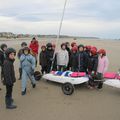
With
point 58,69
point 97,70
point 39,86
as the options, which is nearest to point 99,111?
point 97,70

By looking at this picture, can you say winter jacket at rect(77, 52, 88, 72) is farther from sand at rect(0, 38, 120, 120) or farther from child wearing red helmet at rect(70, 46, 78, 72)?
sand at rect(0, 38, 120, 120)

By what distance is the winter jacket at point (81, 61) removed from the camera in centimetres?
877

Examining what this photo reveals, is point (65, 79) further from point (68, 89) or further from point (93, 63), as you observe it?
point (93, 63)

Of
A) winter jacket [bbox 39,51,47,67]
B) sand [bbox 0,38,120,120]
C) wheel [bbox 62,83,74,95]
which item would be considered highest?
winter jacket [bbox 39,51,47,67]

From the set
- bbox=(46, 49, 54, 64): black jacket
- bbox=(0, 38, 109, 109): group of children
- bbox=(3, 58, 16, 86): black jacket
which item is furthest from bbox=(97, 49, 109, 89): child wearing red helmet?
bbox=(3, 58, 16, 86): black jacket

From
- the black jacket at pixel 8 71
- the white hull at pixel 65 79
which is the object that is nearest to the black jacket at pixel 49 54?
the white hull at pixel 65 79

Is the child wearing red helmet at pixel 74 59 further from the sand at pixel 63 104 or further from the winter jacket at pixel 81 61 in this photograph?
the sand at pixel 63 104

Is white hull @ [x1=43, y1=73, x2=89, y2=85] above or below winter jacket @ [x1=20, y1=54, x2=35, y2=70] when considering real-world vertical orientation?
below

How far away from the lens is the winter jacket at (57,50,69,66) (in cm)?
947

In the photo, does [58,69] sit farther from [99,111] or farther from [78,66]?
[99,111]

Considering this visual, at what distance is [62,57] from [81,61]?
930 millimetres

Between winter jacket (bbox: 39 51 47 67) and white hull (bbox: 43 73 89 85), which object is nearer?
white hull (bbox: 43 73 89 85)

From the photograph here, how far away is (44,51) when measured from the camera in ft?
32.1

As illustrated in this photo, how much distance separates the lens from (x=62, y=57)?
9.50 meters
